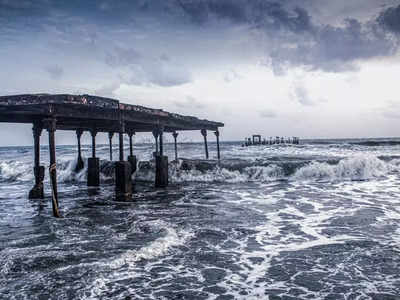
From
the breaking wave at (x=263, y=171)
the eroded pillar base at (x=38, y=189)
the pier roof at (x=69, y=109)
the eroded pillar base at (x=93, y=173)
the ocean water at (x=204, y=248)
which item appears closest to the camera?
the ocean water at (x=204, y=248)

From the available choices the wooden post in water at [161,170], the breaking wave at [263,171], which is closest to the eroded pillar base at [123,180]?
the wooden post in water at [161,170]

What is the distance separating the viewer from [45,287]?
17.2 ft

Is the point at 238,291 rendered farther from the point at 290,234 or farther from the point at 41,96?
the point at 41,96

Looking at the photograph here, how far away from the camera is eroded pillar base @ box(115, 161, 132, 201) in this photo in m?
13.2

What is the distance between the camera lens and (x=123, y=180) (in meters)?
13.3

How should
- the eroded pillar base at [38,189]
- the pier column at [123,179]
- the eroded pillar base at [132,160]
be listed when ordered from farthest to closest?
the eroded pillar base at [132,160] → the eroded pillar base at [38,189] → the pier column at [123,179]

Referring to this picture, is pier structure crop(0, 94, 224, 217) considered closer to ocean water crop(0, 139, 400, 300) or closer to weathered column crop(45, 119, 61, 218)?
weathered column crop(45, 119, 61, 218)

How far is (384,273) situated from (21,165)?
31980 mm

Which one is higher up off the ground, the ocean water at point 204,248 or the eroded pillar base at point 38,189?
the eroded pillar base at point 38,189

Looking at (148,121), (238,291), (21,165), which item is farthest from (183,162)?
(238,291)

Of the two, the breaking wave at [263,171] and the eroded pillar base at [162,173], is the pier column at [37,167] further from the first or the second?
the breaking wave at [263,171]

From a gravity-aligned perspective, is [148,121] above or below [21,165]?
above

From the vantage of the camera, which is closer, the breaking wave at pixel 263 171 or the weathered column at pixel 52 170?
the weathered column at pixel 52 170

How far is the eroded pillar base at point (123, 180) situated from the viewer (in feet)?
43.2
